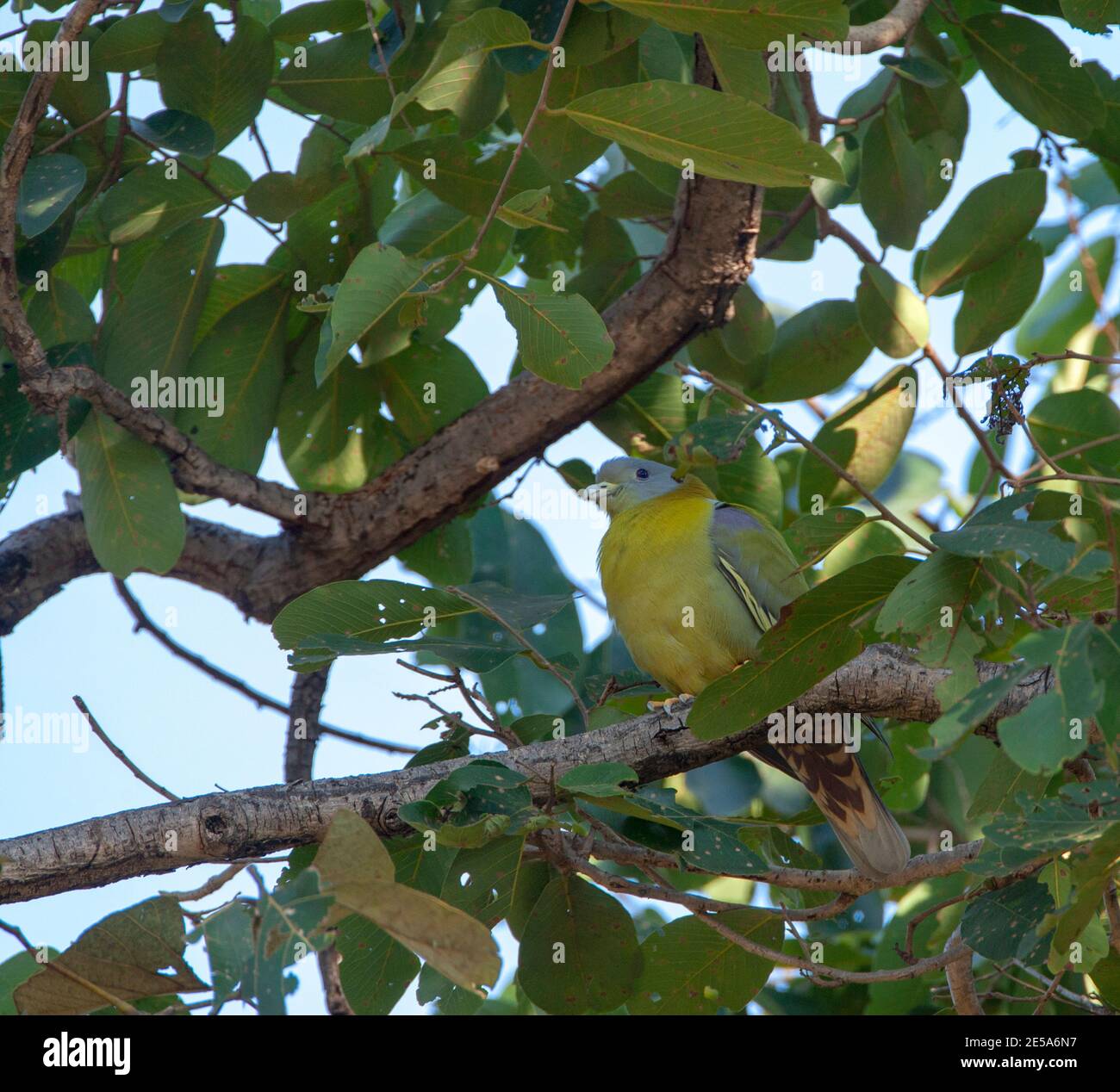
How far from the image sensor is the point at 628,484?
426 centimetres

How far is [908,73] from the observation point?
3213 millimetres

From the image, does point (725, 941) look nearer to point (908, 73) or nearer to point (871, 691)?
point (871, 691)

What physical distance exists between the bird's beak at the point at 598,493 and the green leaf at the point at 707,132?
1.95 metres

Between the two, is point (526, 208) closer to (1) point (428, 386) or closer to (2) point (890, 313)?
(2) point (890, 313)

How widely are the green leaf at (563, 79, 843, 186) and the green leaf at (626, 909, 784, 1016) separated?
1.67 m

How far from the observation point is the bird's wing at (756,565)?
142 inches

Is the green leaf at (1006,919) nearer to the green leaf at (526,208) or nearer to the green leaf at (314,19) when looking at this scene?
the green leaf at (526,208)

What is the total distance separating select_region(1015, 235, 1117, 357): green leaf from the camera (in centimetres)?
562

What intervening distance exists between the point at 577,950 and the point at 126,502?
1.62 m

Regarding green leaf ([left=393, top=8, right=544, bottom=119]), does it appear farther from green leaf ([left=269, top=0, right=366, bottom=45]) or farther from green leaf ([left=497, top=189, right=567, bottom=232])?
green leaf ([left=269, top=0, right=366, bottom=45])

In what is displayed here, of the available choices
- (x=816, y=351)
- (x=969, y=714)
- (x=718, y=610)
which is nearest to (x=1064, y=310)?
(x=816, y=351)
